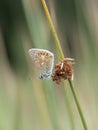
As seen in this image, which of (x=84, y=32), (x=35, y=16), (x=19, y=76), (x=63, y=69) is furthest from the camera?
(x=19, y=76)

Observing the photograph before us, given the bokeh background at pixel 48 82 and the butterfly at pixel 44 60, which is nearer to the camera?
the butterfly at pixel 44 60

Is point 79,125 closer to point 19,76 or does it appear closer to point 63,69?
point 19,76

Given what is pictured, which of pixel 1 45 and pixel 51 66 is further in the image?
pixel 1 45

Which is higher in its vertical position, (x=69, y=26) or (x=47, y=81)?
(x=69, y=26)

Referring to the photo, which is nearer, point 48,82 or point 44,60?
point 44,60

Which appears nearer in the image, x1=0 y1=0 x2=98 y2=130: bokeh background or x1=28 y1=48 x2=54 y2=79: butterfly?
x1=28 y1=48 x2=54 y2=79: butterfly

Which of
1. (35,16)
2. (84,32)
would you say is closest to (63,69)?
(35,16)

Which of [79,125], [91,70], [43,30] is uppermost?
[43,30]

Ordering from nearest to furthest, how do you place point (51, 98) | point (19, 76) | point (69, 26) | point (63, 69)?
point (63, 69)
point (51, 98)
point (19, 76)
point (69, 26)
